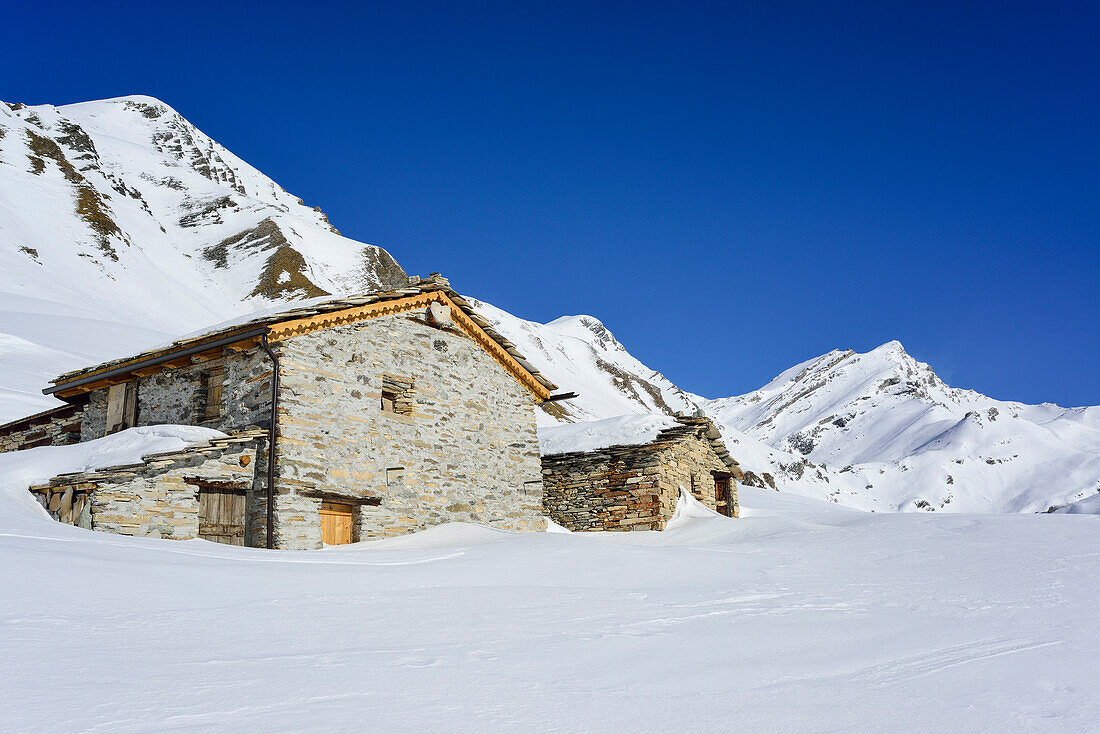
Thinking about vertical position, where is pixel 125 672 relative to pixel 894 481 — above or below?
below

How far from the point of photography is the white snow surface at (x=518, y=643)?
4113mm

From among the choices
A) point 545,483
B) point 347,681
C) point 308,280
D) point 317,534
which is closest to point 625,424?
point 545,483

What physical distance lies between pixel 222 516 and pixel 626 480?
10.3 m

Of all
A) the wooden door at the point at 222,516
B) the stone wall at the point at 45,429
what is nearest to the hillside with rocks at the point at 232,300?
the stone wall at the point at 45,429

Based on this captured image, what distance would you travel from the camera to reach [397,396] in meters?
16.0

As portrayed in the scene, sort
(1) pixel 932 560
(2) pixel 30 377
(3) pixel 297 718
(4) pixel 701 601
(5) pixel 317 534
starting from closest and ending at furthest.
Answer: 1. (3) pixel 297 718
2. (4) pixel 701 601
3. (1) pixel 932 560
4. (5) pixel 317 534
5. (2) pixel 30 377

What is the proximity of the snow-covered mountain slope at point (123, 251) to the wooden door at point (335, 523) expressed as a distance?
12.4 m

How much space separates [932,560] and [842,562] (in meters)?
1.20

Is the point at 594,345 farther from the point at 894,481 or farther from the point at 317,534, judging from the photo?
the point at 317,534

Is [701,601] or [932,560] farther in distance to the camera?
[932,560]

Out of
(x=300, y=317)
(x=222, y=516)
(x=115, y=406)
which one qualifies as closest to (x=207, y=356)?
(x=300, y=317)

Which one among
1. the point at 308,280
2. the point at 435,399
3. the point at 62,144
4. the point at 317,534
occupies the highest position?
the point at 62,144

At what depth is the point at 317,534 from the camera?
13875mm

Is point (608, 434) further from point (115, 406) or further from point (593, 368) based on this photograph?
point (593, 368)
